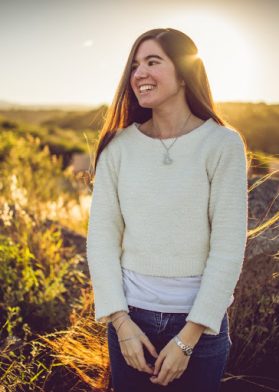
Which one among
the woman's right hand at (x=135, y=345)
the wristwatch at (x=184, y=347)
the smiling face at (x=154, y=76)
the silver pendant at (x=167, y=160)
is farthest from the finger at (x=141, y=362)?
the smiling face at (x=154, y=76)

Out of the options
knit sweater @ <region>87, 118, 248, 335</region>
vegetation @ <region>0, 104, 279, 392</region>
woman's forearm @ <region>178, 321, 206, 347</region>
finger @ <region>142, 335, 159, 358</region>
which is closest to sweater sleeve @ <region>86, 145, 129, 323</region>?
knit sweater @ <region>87, 118, 248, 335</region>

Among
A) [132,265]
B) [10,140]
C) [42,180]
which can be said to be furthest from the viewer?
[10,140]

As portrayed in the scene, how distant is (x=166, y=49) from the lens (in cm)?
192

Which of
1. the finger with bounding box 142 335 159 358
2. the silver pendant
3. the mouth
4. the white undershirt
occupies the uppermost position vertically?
the mouth

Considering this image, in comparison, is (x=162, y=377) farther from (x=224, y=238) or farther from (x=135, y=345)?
(x=224, y=238)

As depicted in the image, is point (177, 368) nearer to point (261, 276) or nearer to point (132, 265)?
point (132, 265)

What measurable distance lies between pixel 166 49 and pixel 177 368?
3.82ft

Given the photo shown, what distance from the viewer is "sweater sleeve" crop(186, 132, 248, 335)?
1.72 m

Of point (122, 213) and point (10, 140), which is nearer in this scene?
point (122, 213)

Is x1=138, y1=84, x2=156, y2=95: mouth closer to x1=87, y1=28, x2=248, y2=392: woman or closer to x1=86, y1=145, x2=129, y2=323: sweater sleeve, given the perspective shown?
x1=87, y1=28, x2=248, y2=392: woman

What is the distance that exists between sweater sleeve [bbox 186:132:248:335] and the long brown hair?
0.26 meters

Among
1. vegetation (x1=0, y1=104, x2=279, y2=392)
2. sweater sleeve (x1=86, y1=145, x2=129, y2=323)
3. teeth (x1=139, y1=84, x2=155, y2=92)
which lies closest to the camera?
sweater sleeve (x1=86, y1=145, x2=129, y2=323)

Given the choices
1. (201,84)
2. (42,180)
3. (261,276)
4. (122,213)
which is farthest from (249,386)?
(42,180)

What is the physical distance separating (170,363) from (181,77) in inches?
41.9
